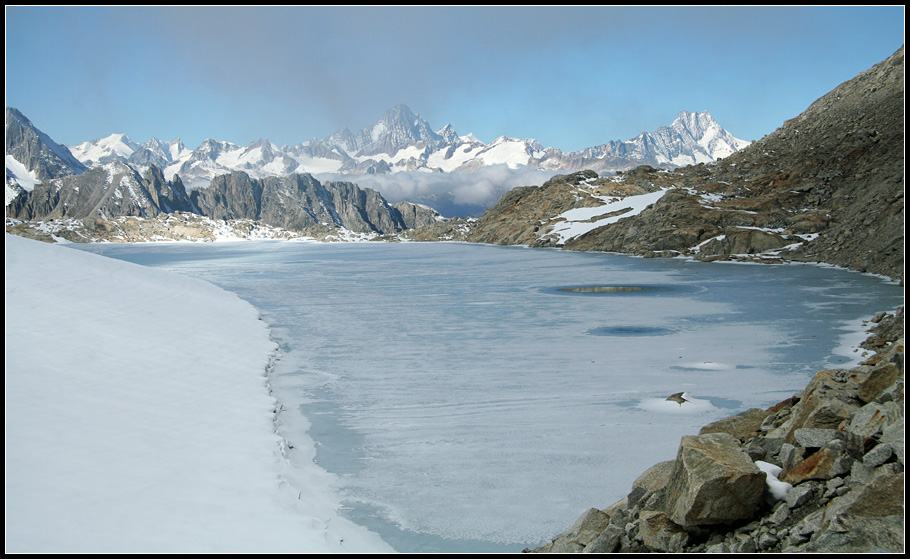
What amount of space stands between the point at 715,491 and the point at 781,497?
2.14 feet

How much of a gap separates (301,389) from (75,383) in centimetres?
A: 394

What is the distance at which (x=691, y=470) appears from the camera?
4.98 m

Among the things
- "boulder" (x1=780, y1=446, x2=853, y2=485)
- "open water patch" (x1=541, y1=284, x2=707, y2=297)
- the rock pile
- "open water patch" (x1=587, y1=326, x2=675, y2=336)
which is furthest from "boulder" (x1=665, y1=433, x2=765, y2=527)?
"open water patch" (x1=541, y1=284, x2=707, y2=297)

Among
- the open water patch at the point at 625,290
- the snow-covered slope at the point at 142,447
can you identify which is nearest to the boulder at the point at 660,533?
the snow-covered slope at the point at 142,447

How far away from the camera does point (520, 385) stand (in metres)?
11.8

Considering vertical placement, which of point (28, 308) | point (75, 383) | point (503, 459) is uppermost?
point (28, 308)

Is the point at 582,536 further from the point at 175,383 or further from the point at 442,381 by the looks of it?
the point at 175,383

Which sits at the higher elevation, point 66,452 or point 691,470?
point 691,470

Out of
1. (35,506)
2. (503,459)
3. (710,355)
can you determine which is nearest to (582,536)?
(503,459)

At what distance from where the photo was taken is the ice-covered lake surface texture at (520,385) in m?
7.01

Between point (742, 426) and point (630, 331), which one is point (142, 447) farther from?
point (630, 331)

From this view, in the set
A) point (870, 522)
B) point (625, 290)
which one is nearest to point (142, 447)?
point (870, 522)

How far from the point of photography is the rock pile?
419 centimetres

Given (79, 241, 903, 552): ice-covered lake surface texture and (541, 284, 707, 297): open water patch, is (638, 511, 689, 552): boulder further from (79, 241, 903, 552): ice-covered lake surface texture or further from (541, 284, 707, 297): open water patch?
(541, 284, 707, 297): open water patch
